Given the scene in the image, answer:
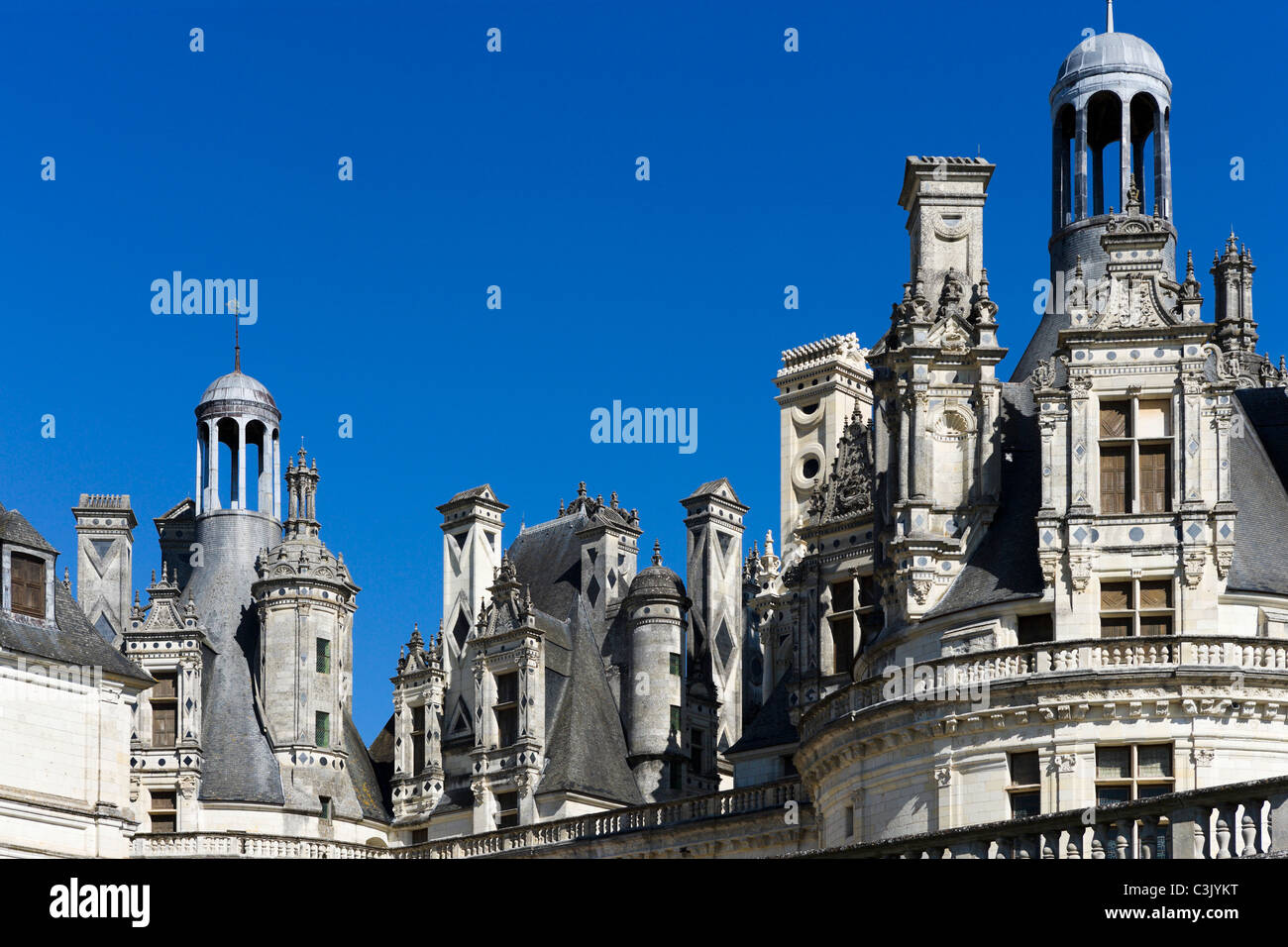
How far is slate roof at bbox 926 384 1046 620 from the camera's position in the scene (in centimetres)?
3578

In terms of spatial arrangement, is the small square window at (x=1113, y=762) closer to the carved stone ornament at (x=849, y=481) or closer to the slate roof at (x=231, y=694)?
the carved stone ornament at (x=849, y=481)

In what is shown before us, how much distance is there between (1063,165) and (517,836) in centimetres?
1730

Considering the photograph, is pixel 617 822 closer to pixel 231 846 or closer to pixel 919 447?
pixel 231 846

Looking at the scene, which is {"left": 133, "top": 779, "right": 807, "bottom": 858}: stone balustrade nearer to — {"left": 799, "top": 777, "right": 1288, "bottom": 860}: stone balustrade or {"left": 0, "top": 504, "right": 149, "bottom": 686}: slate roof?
{"left": 0, "top": 504, "right": 149, "bottom": 686}: slate roof

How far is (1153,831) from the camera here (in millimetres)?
20594

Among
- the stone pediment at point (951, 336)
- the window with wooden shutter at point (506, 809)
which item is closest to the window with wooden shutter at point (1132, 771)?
the stone pediment at point (951, 336)

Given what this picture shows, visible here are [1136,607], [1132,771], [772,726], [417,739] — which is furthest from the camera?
[417,739]

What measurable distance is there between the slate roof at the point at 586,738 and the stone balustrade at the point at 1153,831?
89.1 ft

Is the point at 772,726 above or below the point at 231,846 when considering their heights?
above

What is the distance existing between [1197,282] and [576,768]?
63.1 feet

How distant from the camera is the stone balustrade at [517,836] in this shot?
42156 mm

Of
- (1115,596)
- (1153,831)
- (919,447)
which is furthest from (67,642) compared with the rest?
(1153,831)

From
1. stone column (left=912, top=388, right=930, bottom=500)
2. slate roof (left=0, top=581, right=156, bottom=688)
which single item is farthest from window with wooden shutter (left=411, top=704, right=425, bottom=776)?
stone column (left=912, top=388, right=930, bottom=500)

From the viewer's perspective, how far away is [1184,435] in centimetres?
3506
